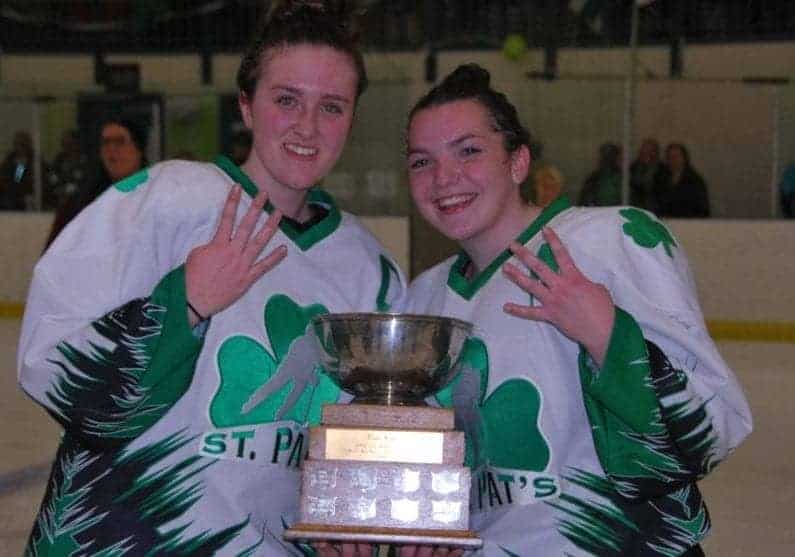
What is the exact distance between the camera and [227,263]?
2.10 meters

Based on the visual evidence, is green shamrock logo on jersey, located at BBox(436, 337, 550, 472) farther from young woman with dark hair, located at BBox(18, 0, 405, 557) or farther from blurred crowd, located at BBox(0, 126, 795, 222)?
blurred crowd, located at BBox(0, 126, 795, 222)

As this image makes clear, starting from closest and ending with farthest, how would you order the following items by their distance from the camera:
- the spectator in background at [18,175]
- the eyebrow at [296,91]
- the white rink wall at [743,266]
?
1. the eyebrow at [296,91]
2. the white rink wall at [743,266]
3. the spectator in background at [18,175]

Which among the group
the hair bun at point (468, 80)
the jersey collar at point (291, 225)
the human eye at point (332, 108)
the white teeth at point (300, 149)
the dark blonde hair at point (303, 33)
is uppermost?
the dark blonde hair at point (303, 33)

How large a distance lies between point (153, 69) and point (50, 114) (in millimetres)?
3315

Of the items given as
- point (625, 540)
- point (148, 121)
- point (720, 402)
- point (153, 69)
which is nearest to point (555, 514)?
point (625, 540)

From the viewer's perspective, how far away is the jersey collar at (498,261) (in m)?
2.37

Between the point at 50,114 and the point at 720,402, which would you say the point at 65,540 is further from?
the point at 50,114

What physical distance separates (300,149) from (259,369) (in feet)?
1.30

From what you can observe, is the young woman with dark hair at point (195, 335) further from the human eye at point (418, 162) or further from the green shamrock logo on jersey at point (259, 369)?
the human eye at point (418, 162)

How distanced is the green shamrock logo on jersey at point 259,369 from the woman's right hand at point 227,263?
104 millimetres

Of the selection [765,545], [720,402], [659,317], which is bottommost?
[765,545]

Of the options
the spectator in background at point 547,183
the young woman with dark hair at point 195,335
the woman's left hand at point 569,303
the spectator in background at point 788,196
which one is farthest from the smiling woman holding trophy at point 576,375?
the spectator in background at point 788,196

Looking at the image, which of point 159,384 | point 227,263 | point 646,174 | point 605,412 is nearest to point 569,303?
point 605,412

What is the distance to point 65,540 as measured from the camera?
2162 millimetres
